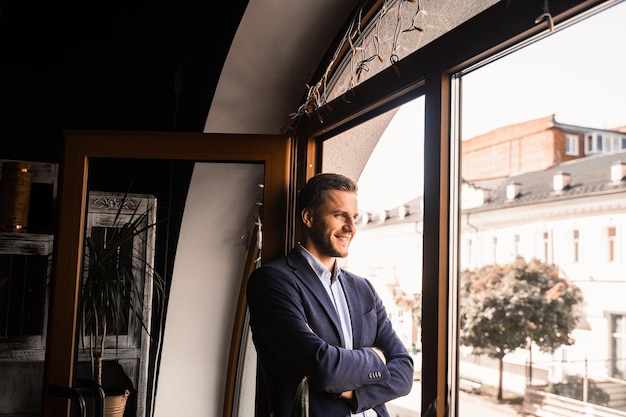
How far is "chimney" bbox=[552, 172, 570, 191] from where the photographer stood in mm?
1719

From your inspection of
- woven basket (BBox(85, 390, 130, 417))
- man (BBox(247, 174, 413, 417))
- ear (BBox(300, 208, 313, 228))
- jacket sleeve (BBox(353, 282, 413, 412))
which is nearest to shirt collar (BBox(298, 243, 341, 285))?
man (BBox(247, 174, 413, 417))

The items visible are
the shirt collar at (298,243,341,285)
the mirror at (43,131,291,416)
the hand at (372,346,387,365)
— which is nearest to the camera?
the hand at (372,346,387,365)

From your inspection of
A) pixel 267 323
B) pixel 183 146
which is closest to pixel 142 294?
pixel 183 146

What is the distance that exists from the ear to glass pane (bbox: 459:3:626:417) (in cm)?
62

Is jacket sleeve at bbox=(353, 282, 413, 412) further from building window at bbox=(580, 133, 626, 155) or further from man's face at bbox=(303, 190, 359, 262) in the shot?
building window at bbox=(580, 133, 626, 155)

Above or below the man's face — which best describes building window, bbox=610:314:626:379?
below

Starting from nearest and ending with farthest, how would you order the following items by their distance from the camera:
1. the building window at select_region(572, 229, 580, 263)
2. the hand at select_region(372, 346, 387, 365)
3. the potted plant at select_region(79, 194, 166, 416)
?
the building window at select_region(572, 229, 580, 263) → the hand at select_region(372, 346, 387, 365) → the potted plant at select_region(79, 194, 166, 416)

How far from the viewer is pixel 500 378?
193 centimetres

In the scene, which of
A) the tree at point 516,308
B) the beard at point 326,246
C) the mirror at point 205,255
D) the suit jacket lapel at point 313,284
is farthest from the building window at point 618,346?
the mirror at point 205,255

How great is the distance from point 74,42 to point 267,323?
8.94 ft

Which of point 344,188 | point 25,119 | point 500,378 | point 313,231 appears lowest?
point 500,378

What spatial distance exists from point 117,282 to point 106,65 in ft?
5.11

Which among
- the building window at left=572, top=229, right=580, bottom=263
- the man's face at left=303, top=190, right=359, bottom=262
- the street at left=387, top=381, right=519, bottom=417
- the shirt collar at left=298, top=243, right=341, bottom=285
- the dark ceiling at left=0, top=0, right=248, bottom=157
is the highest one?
the dark ceiling at left=0, top=0, right=248, bottom=157

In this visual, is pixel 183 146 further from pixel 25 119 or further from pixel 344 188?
pixel 25 119
